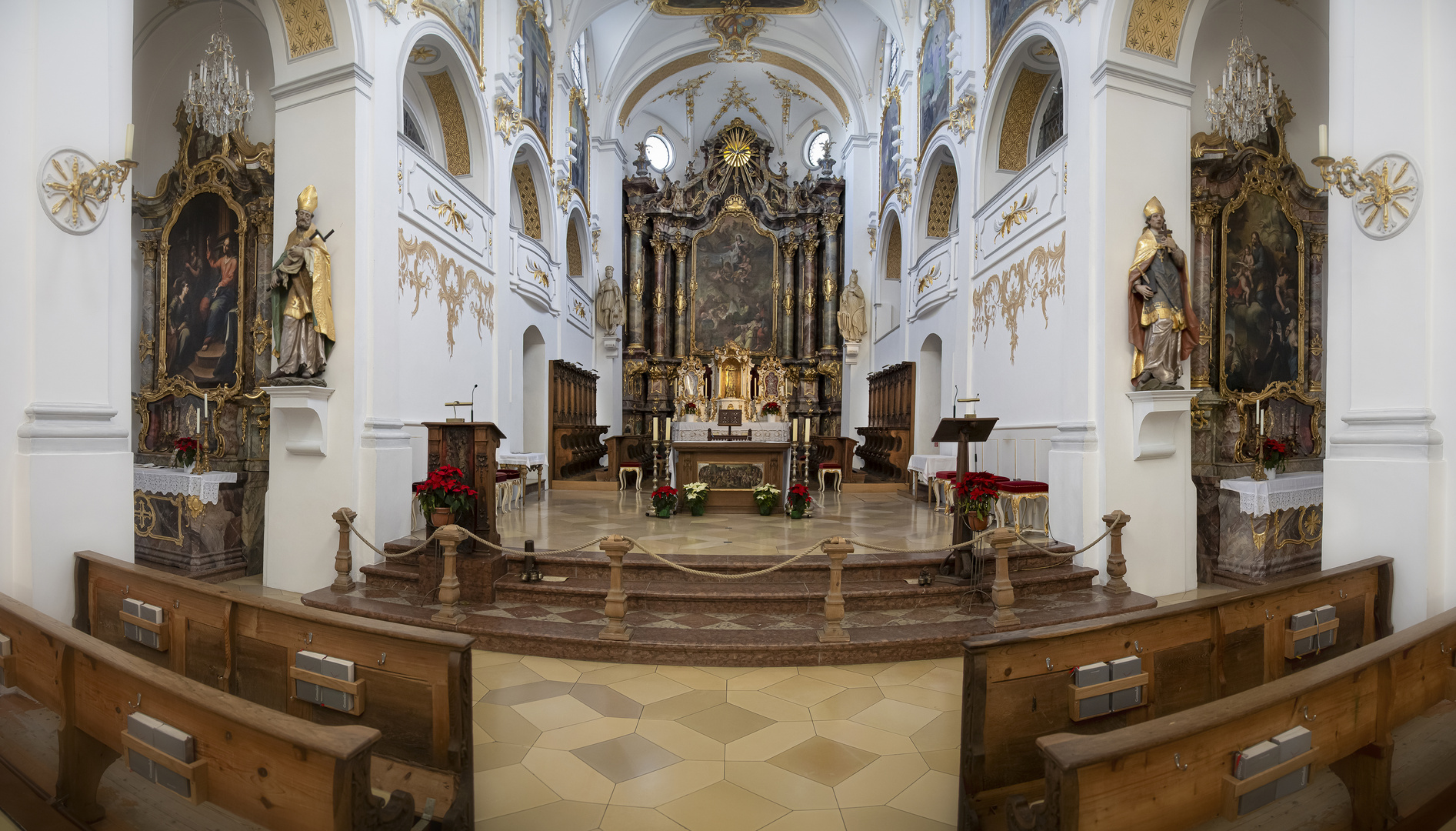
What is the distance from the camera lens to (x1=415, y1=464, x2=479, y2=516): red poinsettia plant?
564 centimetres

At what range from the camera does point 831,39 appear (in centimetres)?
1602

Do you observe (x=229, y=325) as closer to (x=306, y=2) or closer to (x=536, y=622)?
(x=306, y=2)

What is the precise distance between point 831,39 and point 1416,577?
1596cm

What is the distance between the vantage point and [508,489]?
31.3 ft

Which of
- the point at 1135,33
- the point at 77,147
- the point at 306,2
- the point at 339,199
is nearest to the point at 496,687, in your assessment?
the point at 77,147

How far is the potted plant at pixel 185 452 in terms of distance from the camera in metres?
7.02

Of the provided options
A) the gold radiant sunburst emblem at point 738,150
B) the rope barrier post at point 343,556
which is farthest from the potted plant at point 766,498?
the gold radiant sunburst emblem at point 738,150

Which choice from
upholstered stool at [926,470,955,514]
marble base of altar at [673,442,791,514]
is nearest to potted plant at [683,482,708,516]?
marble base of altar at [673,442,791,514]

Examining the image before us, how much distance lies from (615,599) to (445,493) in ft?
6.54

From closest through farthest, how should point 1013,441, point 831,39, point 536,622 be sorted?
point 536,622 → point 1013,441 → point 831,39

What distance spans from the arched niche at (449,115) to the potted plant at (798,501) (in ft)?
20.1

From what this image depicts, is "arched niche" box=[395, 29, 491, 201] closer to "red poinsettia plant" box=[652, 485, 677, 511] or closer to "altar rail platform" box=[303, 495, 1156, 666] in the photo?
"red poinsettia plant" box=[652, 485, 677, 511]

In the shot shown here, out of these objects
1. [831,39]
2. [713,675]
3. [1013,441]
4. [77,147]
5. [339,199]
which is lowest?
[713,675]

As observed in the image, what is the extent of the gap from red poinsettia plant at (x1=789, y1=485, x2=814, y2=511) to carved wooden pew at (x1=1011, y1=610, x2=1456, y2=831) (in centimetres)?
617
